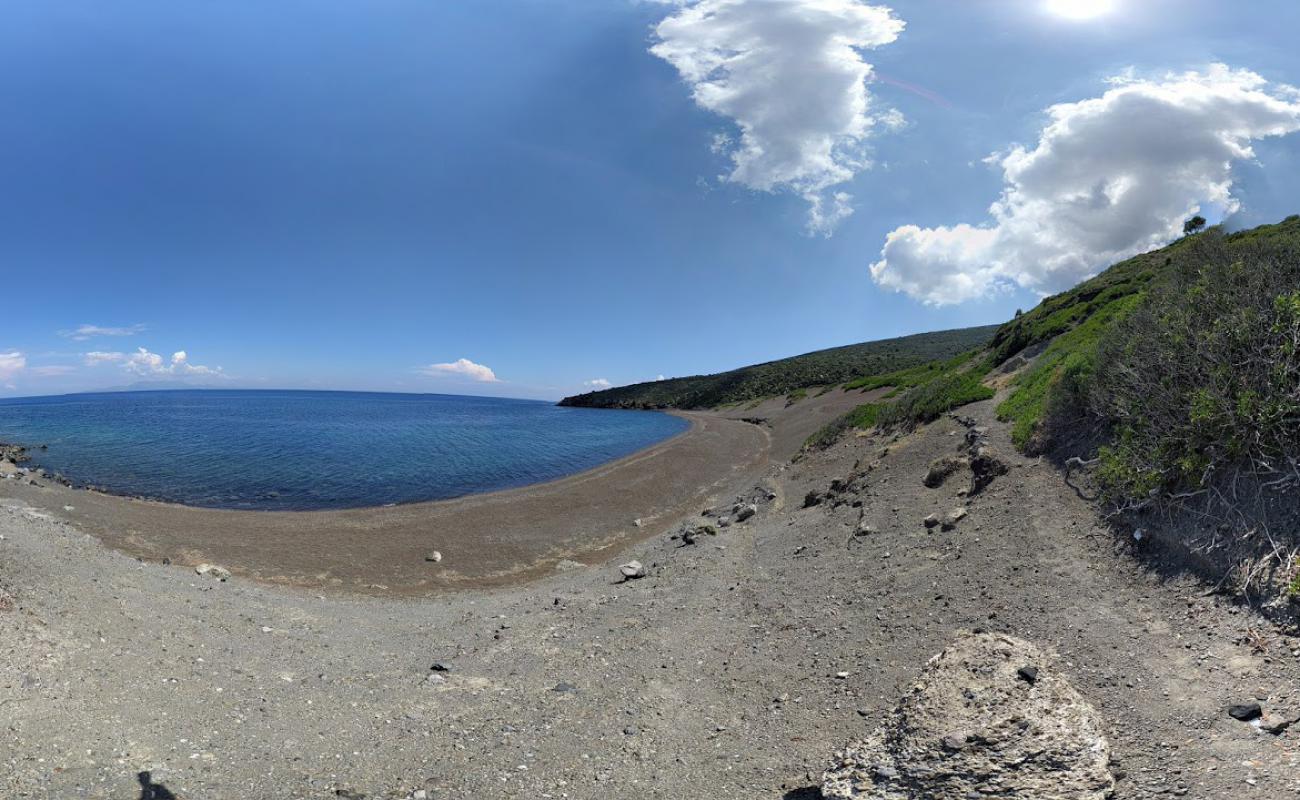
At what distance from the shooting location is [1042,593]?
8.02m

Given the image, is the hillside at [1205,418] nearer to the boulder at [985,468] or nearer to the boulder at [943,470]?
the boulder at [985,468]

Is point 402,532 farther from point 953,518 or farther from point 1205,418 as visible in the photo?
point 1205,418

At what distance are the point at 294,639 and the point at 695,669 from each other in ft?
25.2

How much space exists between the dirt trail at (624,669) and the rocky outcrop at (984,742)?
21.1 inches

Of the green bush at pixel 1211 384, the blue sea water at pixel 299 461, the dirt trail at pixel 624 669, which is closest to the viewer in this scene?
the dirt trail at pixel 624 669

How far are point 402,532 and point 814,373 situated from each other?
313 feet

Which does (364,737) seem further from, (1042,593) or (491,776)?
(1042,593)

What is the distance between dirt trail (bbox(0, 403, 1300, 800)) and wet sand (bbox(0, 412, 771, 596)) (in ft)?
9.88

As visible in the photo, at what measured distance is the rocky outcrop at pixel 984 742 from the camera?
436 centimetres

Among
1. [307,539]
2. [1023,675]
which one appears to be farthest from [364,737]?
[307,539]

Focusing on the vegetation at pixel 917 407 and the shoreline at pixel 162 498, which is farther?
the shoreline at pixel 162 498

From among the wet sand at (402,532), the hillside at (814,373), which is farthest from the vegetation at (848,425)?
the hillside at (814,373)

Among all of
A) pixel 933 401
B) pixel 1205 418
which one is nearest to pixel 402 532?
pixel 933 401

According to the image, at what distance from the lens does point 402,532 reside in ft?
65.1
